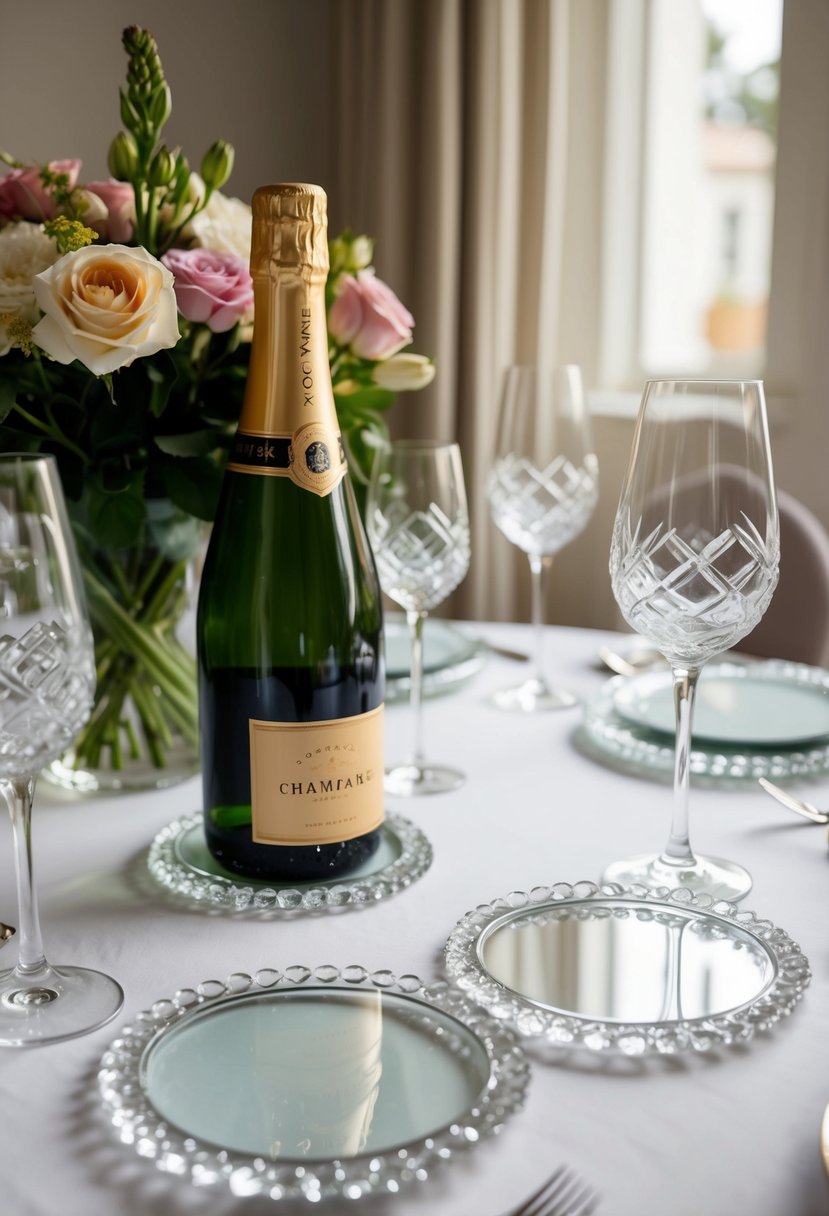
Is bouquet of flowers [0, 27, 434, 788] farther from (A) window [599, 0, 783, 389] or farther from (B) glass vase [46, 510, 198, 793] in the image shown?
(A) window [599, 0, 783, 389]

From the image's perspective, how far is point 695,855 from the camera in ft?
2.74

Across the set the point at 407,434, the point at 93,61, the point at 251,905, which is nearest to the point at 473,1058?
the point at 251,905

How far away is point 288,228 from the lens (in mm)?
729

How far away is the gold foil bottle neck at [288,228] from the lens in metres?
0.72

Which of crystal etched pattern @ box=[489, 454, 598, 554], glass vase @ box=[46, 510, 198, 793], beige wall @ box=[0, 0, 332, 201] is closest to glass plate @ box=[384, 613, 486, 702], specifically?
crystal etched pattern @ box=[489, 454, 598, 554]

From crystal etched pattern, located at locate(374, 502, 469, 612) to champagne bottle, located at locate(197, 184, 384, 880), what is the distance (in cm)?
7

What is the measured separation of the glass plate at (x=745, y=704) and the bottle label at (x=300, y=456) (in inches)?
15.5

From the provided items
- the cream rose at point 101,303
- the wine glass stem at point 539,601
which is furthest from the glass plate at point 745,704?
the cream rose at point 101,303

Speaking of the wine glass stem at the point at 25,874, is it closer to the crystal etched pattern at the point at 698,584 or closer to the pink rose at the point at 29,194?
the crystal etched pattern at the point at 698,584

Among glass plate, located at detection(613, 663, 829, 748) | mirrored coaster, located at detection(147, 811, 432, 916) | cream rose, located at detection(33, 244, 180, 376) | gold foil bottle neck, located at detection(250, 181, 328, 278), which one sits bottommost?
mirrored coaster, located at detection(147, 811, 432, 916)

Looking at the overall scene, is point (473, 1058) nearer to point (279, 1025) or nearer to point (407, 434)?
point (279, 1025)

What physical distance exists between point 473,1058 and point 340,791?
239 millimetres

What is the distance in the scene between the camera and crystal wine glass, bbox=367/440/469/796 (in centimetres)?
97

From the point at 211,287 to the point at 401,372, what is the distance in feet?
0.73
